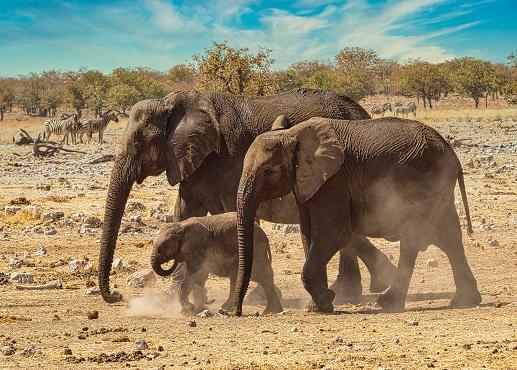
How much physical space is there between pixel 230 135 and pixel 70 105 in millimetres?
79616

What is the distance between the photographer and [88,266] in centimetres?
1347

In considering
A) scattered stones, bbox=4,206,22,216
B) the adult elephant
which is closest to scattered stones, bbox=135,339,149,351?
the adult elephant

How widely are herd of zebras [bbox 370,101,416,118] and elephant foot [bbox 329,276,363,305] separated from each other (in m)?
51.9

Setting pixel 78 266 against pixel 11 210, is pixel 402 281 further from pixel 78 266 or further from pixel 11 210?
pixel 11 210

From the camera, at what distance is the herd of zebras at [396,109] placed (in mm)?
65031

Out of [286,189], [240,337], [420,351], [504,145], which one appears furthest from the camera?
[504,145]

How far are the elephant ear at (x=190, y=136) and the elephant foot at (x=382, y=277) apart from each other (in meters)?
2.79

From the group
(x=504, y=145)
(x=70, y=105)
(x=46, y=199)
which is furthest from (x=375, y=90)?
(x=46, y=199)

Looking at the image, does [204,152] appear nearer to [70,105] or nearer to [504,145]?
[504,145]

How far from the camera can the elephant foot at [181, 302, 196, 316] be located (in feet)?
34.6

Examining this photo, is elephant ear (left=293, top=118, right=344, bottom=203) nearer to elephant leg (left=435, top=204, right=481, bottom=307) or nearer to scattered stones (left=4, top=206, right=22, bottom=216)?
elephant leg (left=435, top=204, right=481, bottom=307)

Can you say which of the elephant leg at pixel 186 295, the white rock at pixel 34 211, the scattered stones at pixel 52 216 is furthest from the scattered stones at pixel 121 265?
the white rock at pixel 34 211

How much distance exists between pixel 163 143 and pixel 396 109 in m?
55.4

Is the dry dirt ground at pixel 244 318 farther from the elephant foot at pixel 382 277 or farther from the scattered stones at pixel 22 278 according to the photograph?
the elephant foot at pixel 382 277
